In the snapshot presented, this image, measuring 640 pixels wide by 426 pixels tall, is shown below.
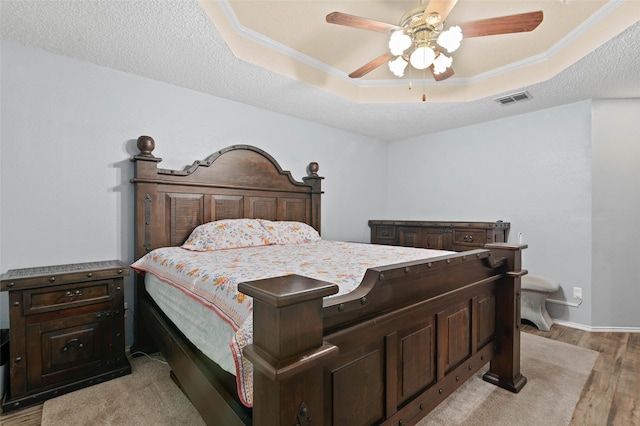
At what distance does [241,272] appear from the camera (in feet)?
4.99

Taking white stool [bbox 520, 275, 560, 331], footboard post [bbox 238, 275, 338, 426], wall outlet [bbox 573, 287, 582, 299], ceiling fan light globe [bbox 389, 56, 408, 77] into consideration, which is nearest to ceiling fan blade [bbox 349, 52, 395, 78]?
ceiling fan light globe [bbox 389, 56, 408, 77]

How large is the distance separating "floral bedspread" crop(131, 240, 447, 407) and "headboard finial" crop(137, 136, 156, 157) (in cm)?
84

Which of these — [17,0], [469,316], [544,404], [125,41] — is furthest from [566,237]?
[17,0]

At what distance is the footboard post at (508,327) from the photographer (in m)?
1.97

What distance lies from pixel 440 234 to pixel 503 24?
2608 mm

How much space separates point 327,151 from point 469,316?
2.90 m

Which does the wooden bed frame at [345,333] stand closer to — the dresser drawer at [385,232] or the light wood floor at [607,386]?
the light wood floor at [607,386]

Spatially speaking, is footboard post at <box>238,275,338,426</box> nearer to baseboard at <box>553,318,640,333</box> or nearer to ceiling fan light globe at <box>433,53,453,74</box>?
ceiling fan light globe at <box>433,53,453,74</box>

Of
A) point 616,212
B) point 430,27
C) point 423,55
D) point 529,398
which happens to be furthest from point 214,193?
point 616,212

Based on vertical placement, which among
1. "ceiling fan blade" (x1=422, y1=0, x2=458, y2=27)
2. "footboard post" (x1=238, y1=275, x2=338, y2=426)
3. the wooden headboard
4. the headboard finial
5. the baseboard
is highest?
"ceiling fan blade" (x1=422, y1=0, x2=458, y2=27)

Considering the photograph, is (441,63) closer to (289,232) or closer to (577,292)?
(289,232)

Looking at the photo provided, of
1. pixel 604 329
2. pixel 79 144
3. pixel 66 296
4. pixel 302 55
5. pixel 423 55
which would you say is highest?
pixel 302 55

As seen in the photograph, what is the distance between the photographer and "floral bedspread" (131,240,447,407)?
1015mm

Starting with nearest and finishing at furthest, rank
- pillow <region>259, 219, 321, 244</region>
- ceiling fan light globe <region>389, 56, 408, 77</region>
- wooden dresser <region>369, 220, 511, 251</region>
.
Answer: ceiling fan light globe <region>389, 56, 408, 77</region> < pillow <region>259, 219, 321, 244</region> < wooden dresser <region>369, 220, 511, 251</region>
